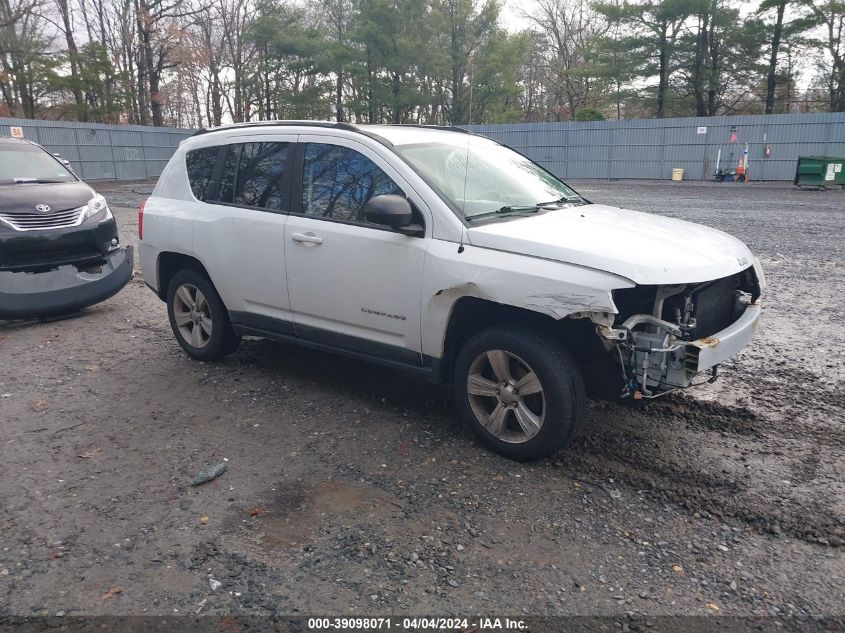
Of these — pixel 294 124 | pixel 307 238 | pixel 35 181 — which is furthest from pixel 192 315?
pixel 35 181

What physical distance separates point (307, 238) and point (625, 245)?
2.15m

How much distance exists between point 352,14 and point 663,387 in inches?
1880

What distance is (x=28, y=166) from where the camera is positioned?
7.96 m

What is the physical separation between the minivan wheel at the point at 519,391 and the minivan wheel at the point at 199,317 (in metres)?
2.38

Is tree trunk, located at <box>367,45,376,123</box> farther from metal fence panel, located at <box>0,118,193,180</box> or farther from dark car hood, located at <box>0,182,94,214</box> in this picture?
dark car hood, located at <box>0,182,94,214</box>

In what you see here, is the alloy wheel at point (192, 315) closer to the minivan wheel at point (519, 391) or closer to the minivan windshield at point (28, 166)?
the minivan wheel at point (519, 391)

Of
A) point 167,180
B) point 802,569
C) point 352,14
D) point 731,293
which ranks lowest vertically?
point 802,569

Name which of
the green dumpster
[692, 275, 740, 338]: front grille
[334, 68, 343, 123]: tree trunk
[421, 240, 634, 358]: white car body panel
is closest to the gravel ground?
[692, 275, 740, 338]: front grille

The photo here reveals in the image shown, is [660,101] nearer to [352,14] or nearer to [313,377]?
[352,14]

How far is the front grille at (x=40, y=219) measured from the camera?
6957 mm

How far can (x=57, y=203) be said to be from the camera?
7.35 metres

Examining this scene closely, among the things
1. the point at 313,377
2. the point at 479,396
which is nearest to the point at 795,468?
the point at 479,396

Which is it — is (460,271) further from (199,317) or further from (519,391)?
(199,317)

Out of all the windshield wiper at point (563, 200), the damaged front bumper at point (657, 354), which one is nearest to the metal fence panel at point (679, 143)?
the windshield wiper at point (563, 200)
